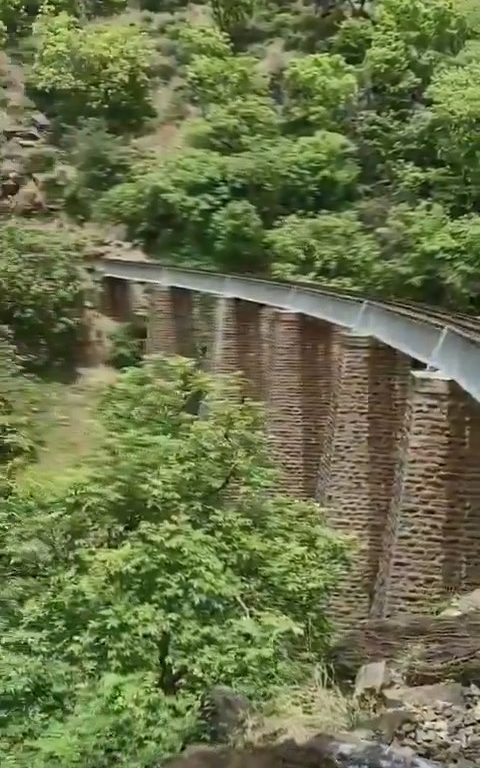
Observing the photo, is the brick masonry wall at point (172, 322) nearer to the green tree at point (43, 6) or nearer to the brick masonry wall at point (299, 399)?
the brick masonry wall at point (299, 399)

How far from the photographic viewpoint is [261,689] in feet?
25.2

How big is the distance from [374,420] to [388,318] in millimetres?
1388

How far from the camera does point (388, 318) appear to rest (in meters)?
11.2

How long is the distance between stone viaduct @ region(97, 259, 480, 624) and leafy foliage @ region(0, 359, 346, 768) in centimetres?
99

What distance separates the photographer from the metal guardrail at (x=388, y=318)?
344 inches

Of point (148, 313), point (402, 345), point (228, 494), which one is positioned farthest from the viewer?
point (148, 313)

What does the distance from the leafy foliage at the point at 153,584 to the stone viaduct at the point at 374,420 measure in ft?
3.25

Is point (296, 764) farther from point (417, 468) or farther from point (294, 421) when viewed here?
point (294, 421)

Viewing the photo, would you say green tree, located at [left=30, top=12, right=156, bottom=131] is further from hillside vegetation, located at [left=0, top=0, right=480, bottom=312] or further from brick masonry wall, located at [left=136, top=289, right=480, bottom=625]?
brick masonry wall, located at [left=136, top=289, right=480, bottom=625]

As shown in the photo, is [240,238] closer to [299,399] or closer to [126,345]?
[126,345]

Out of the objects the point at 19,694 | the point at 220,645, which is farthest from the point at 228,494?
the point at 19,694

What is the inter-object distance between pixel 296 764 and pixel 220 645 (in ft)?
7.61

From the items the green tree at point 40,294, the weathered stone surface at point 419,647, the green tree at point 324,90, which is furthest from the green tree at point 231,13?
the weathered stone surface at point 419,647

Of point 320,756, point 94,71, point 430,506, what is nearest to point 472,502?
point 430,506
